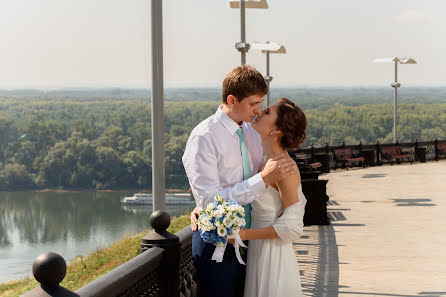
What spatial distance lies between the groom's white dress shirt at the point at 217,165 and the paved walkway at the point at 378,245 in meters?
4.92

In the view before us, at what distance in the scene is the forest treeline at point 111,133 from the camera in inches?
5012

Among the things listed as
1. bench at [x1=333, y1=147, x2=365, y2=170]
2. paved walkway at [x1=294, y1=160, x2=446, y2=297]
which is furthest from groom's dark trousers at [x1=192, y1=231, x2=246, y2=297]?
bench at [x1=333, y1=147, x2=365, y2=170]

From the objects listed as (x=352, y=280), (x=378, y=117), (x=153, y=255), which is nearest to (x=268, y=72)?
(x=352, y=280)

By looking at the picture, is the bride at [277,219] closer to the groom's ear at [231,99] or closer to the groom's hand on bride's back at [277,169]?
the groom's hand on bride's back at [277,169]

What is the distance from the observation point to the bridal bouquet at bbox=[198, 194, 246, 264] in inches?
156

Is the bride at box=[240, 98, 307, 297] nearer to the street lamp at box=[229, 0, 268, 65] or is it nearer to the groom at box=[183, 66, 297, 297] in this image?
the groom at box=[183, 66, 297, 297]

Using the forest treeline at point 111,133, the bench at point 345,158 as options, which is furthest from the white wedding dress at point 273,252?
the forest treeline at point 111,133

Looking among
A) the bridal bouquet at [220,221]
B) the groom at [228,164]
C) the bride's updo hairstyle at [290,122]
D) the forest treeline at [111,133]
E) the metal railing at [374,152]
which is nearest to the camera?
the bridal bouquet at [220,221]

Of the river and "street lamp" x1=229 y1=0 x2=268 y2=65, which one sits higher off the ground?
"street lamp" x1=229 y1=0 x2=268 y2=65

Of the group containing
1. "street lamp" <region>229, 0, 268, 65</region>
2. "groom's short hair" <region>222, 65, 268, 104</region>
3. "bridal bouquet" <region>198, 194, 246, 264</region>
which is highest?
"street lamp" <region>229, 0, 268, 65</region>

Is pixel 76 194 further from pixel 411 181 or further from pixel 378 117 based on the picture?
pixel 411 181

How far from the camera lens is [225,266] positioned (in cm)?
431

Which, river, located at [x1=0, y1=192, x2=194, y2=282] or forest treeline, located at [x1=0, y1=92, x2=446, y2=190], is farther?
forest treeline, located at [x1=0, y1=92, x2=446, y2=190]

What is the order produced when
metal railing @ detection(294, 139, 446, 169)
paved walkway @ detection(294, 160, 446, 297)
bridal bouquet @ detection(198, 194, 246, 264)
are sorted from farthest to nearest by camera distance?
metal railing @ detection(294, 139, 446, 169), paved walkway @ detection(294, 160, 446, 297), bridal bouquet @ detection(198, 194, 246, 264)
